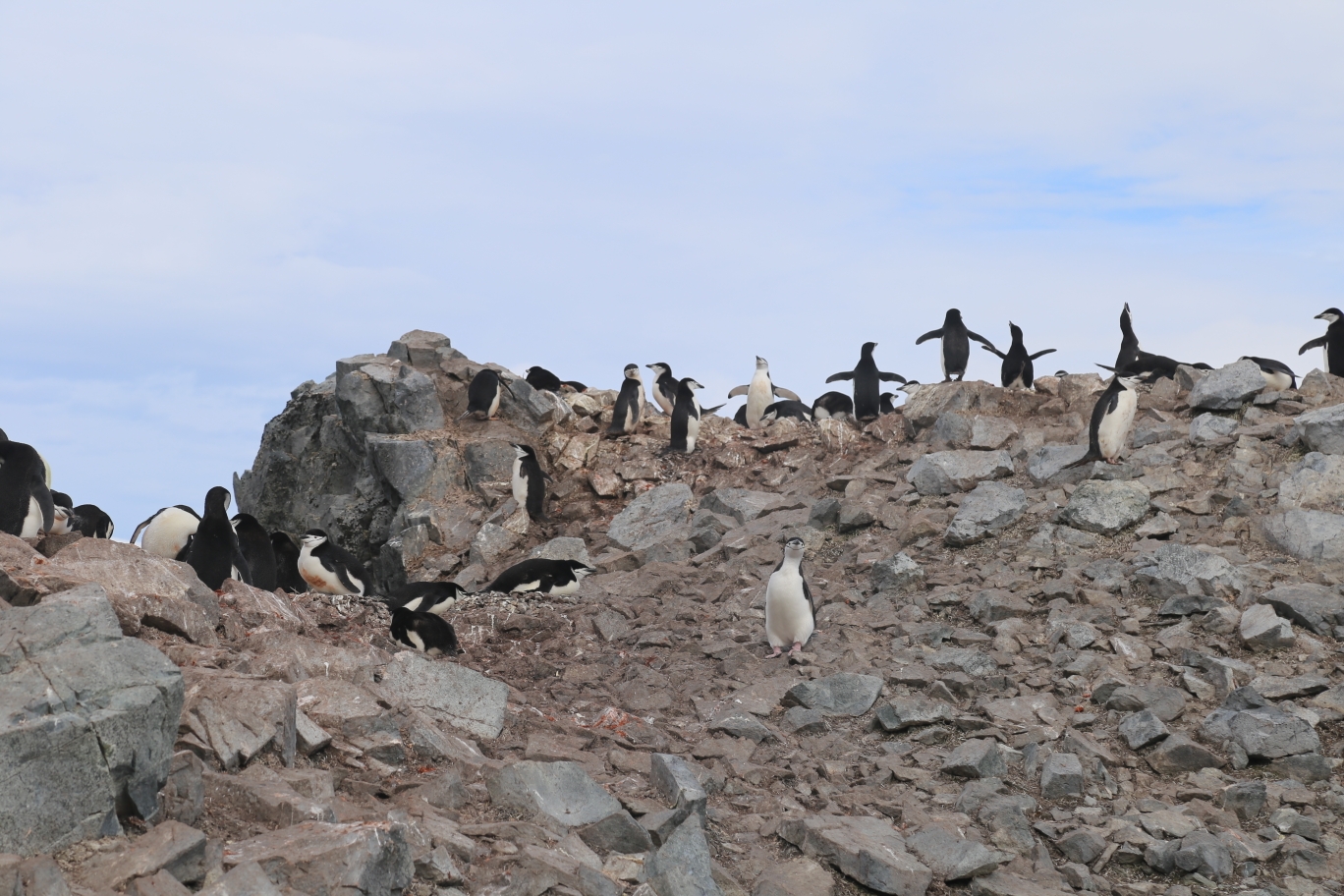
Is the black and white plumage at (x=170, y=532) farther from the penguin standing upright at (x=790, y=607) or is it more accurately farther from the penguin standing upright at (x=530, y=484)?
the penguin standing upright at (x=790, y=607)

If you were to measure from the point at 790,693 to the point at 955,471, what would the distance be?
5055 millimetres

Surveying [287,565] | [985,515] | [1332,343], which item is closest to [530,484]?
[287,565]

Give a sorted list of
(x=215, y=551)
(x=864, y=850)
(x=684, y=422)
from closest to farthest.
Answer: (x=864, y=850)
(x=215, y=551)
(x=684, y=422)

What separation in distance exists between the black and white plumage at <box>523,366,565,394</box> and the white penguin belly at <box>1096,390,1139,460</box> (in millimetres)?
8840

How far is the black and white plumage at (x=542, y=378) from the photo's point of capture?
1836 centimetres

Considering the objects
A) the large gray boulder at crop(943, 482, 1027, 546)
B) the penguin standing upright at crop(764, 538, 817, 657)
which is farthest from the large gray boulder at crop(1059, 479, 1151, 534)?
the penguin standing upright at crop(764, 538, 817, 657)

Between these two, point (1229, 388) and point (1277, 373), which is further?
point (1277, 373)

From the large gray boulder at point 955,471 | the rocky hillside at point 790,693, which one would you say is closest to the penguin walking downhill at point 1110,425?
the rocky hillside at point 790,693

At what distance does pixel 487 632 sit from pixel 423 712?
3375 mm

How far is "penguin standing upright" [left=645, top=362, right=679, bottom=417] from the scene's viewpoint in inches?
801

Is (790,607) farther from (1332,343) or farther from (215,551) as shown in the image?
(1332,343)

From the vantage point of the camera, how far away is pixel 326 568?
1182cm

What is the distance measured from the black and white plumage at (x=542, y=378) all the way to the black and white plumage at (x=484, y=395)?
1398 millimetres

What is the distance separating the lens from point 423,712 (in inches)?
279
